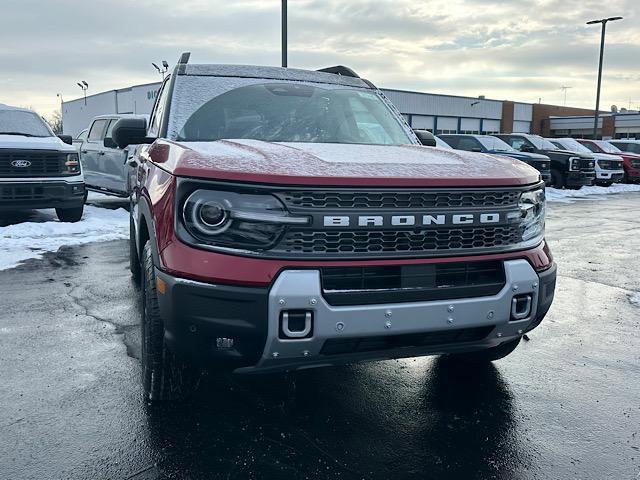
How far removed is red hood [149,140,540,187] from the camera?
234 centimetres

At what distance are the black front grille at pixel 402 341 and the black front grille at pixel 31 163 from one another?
7586 millimetres

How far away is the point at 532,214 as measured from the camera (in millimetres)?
2875

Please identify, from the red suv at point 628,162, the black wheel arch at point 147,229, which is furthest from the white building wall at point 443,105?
the black wheel arch at point 147,229

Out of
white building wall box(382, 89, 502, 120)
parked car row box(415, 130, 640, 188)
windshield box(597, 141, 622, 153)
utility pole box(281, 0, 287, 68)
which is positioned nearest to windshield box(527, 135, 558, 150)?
parked car row box(415, 130, 640, 188)

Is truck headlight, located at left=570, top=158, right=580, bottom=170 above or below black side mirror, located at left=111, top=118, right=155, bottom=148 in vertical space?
below

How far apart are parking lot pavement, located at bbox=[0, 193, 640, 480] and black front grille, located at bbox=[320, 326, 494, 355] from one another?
503mm

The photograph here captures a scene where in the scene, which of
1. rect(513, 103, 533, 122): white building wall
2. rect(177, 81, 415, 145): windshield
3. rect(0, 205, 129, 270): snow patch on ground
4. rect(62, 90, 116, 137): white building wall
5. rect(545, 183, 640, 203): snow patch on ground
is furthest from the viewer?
rect(62, 90, 116, 137): white building wall

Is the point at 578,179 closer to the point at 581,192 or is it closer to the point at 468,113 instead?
the point at 581,192

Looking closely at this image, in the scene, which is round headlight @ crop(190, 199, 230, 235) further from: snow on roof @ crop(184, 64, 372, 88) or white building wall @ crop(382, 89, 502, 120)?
white building wall @ crop(382, 89, 502, 120)

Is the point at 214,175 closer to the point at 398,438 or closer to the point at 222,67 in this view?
the point at 398,438

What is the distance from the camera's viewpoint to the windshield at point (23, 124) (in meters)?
9.27

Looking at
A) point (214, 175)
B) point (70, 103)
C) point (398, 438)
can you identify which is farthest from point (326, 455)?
point (70, 103)

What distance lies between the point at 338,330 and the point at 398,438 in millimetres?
779

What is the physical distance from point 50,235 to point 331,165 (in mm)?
7031
